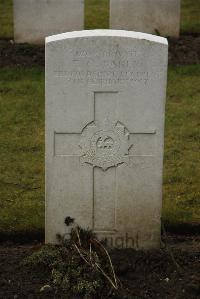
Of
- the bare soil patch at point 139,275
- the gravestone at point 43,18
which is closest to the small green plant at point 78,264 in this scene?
the bare soil patch at point 139,275

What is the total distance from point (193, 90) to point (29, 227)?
12.7 ft

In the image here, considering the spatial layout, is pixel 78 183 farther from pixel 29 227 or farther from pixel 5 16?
pixel 5 16

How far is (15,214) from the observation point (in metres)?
6.22

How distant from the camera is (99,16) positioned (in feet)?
40.4

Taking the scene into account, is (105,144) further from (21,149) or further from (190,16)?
(190,16)

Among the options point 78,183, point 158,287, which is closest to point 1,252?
point 78,183

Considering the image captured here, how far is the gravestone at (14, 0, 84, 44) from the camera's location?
10570mm

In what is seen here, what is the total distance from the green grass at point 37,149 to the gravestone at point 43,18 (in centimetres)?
98

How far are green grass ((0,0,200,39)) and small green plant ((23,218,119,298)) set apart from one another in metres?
6.58

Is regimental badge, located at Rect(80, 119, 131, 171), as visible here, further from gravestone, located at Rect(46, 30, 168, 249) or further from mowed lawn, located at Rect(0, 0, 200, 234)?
mowed lawn, located at Rect(0, 0, 200, 234)

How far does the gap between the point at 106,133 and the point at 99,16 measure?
734cm

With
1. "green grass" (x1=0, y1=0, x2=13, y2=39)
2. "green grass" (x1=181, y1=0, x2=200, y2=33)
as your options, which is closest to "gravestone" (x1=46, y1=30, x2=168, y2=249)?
"green grass" (x1=0, y1=0, x2=13, y2=39)

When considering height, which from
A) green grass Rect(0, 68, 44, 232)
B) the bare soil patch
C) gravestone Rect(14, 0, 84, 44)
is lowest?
the bare soil patch

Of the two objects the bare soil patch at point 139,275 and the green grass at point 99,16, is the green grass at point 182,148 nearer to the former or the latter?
the bare soil patch at point 139,275
